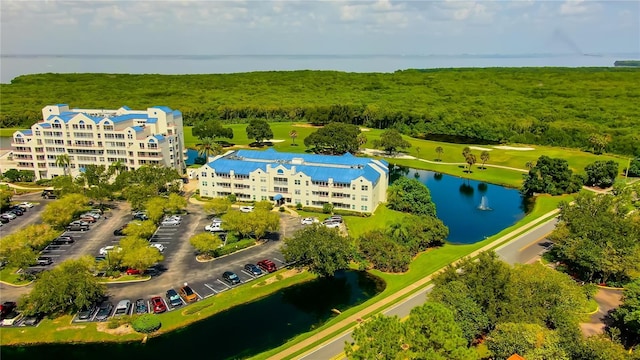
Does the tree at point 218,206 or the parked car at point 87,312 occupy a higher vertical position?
the tree at point 218,206

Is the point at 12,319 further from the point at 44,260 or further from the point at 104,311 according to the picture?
the point at 44,260

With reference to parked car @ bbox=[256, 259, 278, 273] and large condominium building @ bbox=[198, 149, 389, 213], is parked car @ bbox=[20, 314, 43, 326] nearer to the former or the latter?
parked car @ bbox=[256, 259, 278, 273]

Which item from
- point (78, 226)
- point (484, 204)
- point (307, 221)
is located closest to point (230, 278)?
point (307, 221)

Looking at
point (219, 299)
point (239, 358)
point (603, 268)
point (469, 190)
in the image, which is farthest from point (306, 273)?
point (469, 190)

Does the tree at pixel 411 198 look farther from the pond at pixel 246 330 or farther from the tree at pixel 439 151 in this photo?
the tree at pixel 439 151

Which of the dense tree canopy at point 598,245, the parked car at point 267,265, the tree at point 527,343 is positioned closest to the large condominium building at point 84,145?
the parked car at point 267,265
